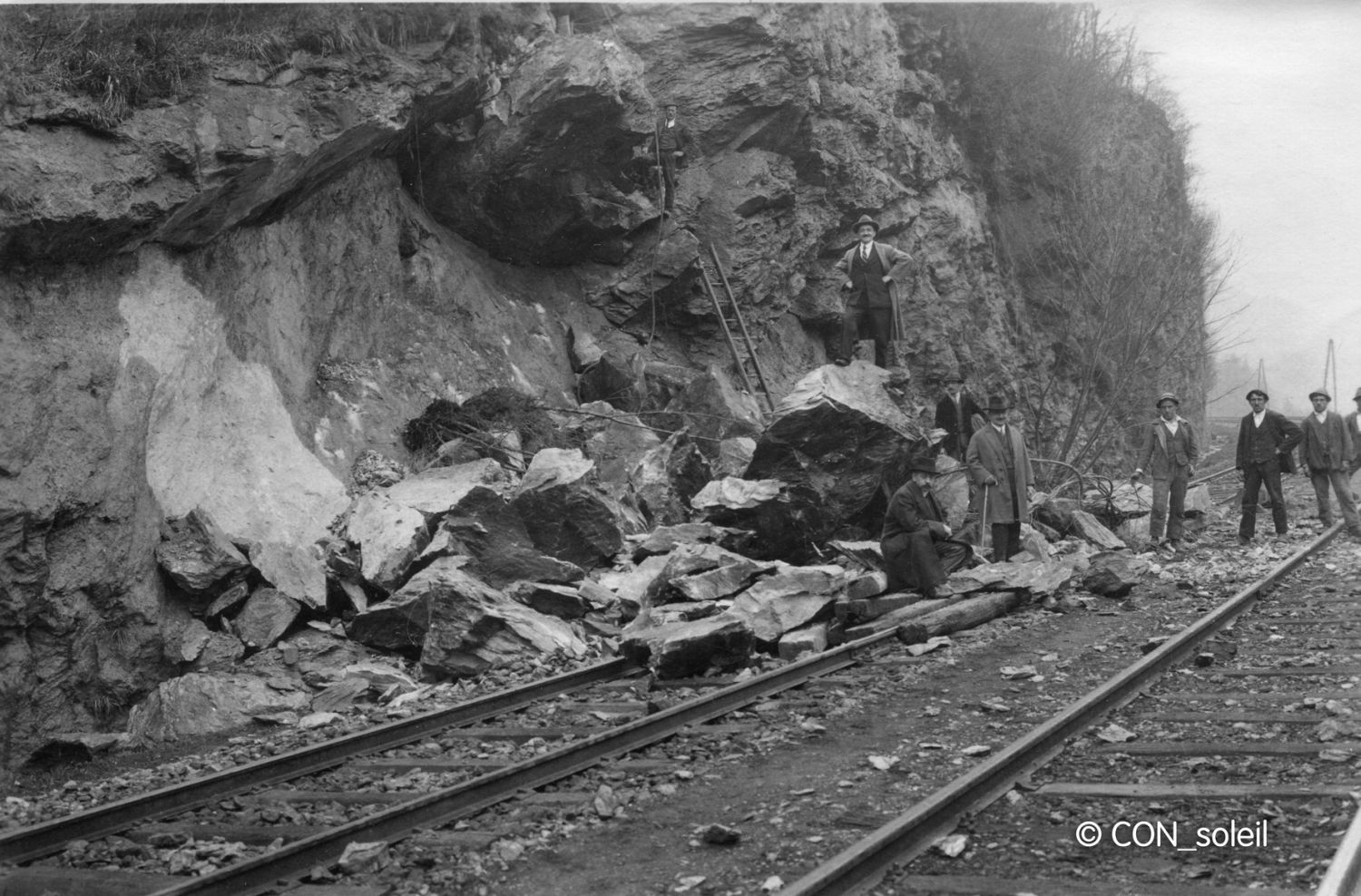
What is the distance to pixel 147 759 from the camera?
7.72 meters

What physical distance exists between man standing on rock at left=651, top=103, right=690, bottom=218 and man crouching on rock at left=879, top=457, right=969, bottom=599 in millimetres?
8977

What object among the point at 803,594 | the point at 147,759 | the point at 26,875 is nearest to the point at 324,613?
the point at 147,759

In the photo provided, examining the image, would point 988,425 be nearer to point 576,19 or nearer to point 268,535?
point 268,535

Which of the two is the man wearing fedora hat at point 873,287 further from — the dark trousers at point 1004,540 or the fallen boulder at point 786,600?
A: the fallen boulder at point 786,600

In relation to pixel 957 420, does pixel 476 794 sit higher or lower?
lower

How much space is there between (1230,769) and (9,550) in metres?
7.91

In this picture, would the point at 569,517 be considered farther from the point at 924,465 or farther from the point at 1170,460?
the point at 1170,460

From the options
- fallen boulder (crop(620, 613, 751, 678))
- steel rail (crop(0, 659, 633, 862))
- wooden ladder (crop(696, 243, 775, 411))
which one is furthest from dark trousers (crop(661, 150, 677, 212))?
steel rail (crop(0, 659, 633, 862))

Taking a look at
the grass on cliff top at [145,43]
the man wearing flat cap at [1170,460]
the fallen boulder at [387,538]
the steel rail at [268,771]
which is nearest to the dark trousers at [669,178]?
the grass on cliff top at [145,43]

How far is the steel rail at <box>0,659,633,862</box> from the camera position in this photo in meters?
5.29

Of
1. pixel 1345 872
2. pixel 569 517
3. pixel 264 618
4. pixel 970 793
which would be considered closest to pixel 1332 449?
pixel 569 517

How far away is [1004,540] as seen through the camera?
1245 centimetres

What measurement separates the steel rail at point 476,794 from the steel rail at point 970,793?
191cm

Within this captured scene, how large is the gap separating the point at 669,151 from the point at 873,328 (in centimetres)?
422
